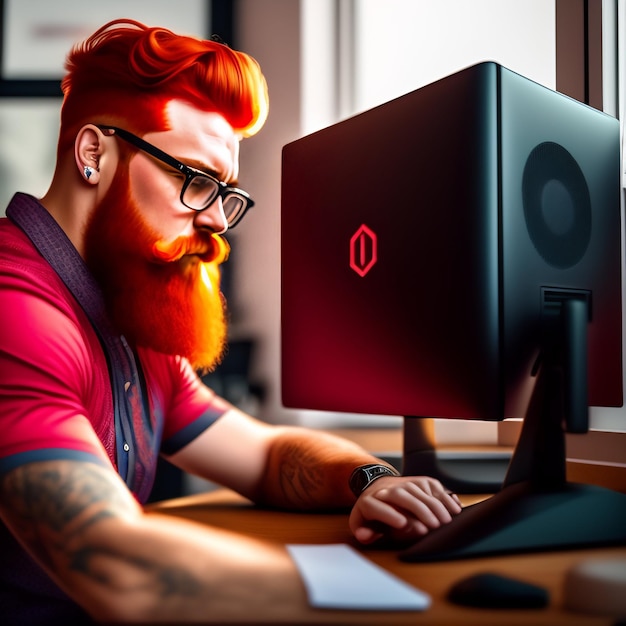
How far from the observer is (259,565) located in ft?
1.77

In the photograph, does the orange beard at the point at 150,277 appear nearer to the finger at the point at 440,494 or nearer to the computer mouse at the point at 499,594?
the finger at the point at 440,494

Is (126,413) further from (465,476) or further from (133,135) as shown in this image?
(465,476)

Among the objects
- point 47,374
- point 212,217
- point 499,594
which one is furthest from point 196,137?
point 499,594

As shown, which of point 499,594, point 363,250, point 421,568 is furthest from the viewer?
point 363,250

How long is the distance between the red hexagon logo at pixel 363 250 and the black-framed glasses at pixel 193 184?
0.31m

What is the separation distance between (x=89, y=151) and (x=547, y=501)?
83cm

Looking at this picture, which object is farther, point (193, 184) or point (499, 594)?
point (193, 184)

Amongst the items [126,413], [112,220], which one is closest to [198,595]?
[126,413]

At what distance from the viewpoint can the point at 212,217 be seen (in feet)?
3.73

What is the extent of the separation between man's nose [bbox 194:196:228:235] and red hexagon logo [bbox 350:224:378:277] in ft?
1.05

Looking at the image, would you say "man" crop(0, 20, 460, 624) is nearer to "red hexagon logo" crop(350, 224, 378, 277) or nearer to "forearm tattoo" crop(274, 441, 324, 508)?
"forearm tattoo" crop(274, 441, 324, 508)

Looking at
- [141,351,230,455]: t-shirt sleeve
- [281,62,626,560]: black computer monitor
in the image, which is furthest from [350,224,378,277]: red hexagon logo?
[141,351,230,455]: t-shirt sleeve

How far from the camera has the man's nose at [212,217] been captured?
1127 millimetres

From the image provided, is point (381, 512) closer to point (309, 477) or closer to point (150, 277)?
point (309, 477)
